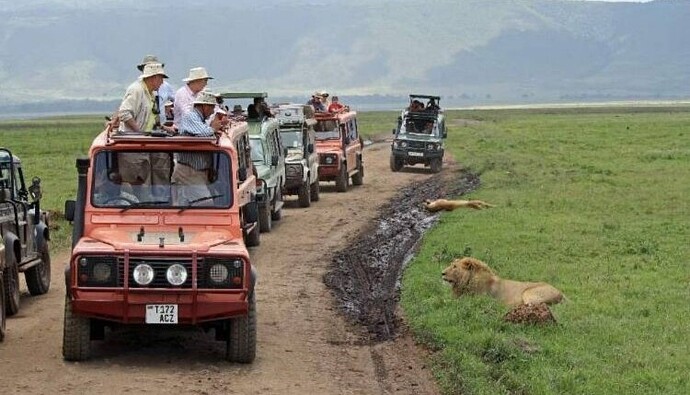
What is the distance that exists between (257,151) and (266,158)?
0.69 ft

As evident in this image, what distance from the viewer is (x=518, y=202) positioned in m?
27.1

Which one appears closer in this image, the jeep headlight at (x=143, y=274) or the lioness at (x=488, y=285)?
the jeep headlight at (x=143, y=274)

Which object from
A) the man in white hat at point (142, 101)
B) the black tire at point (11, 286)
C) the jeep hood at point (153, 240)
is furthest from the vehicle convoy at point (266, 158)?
the jeep hood at point (153, 240)

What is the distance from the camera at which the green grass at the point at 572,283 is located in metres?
11.3

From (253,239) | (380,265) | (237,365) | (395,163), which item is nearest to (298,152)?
(253,239)

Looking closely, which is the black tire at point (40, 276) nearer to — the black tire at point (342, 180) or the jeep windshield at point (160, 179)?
the jeep windshield at point (160, 179)

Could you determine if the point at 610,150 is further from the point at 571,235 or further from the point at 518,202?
the point at 571,235

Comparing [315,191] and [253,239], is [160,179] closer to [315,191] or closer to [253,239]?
[253,239]

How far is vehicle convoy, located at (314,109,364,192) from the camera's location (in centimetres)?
3206

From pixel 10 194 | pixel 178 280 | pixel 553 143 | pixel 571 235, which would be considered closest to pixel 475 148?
pixel 553 143

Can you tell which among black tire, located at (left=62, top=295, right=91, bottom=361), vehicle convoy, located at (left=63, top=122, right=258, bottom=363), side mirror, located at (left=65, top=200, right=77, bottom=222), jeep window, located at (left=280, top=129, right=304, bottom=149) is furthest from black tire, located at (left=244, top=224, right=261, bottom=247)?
black tire, located at (left=62, top=295, right=91, bottom=361)

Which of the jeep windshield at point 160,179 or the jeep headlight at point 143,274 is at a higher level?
the jeep windshield at point 160,179

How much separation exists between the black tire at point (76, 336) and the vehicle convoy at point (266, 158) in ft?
34.4

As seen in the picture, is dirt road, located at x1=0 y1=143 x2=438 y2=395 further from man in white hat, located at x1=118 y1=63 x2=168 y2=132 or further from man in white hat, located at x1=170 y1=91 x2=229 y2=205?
man in white hat, located at x1=118 y1=63 x2=168 y2=132
